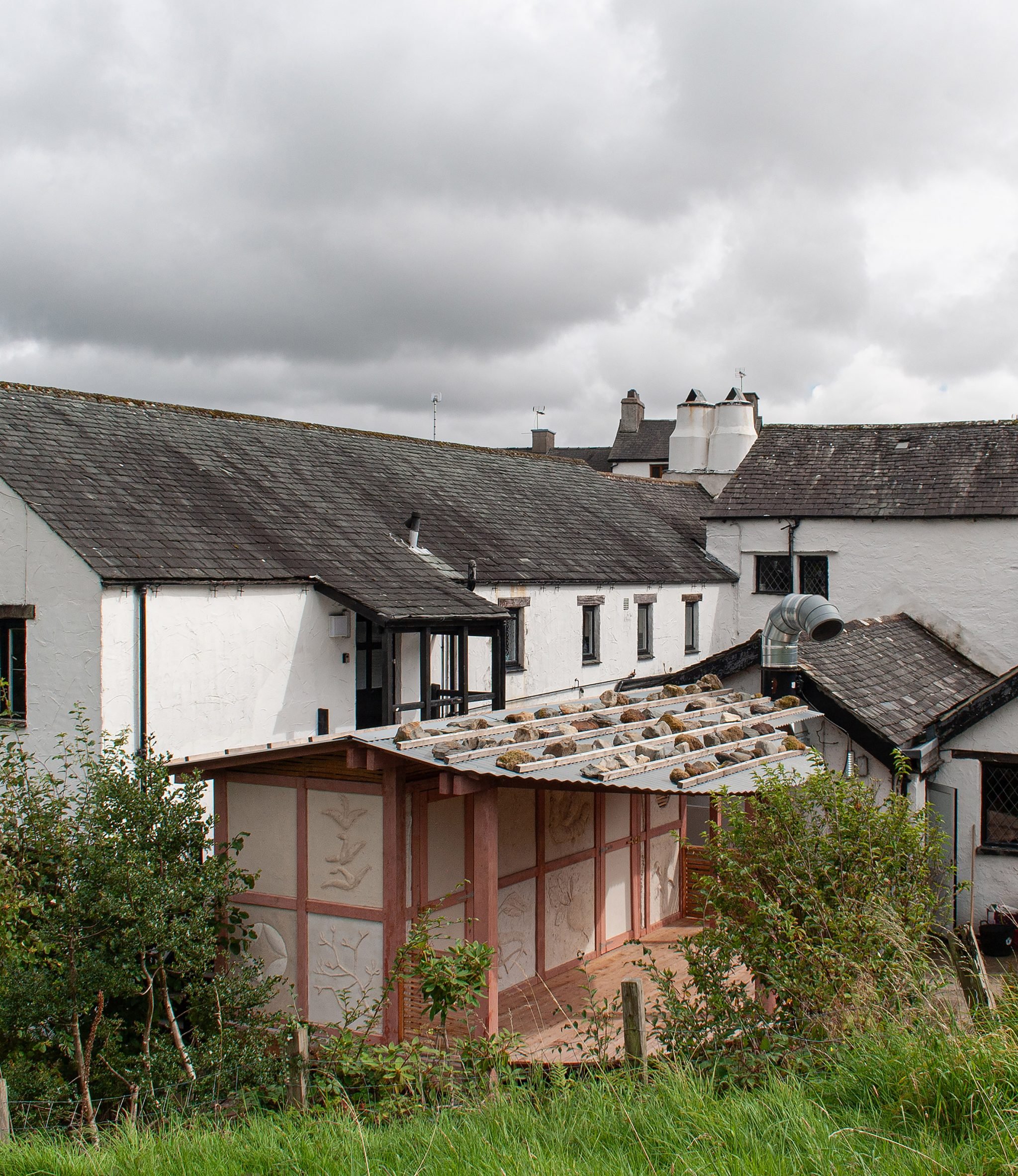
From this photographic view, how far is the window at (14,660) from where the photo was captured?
579 inches

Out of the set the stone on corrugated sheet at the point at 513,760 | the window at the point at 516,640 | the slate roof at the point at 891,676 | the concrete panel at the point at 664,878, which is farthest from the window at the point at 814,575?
the stone on corrugated sheet at the point at 513,760

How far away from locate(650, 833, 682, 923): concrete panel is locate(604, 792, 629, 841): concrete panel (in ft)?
2.26

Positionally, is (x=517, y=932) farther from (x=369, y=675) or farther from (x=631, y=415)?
(x=631, y=415)

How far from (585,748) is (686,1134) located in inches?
167

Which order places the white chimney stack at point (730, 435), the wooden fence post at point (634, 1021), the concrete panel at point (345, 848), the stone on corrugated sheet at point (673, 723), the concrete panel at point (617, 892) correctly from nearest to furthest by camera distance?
the wooden fence post at point (634, 1021)
the concrete panel at point (345, 848)
the stone on corrugated sheet at point (673, 723)
the concrete panel at point (617, 892)
the white chimney stack at point (730, 435)

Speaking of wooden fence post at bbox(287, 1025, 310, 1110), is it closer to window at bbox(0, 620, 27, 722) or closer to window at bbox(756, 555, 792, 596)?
window at bbox(0, 620, 27, 722)

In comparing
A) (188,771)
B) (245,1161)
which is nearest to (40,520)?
(188,771)

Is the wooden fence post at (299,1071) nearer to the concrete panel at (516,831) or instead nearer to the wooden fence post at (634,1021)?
the wooden fence post at (634,1021)

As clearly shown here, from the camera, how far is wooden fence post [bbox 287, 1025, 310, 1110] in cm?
673

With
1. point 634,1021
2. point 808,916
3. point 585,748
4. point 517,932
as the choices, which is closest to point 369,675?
point 517,932

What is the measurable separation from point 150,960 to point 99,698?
6360 millimetres

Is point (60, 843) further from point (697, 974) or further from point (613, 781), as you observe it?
point (697, 974)

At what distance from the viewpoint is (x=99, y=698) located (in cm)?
1384

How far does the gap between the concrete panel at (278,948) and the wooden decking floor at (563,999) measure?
178cm
